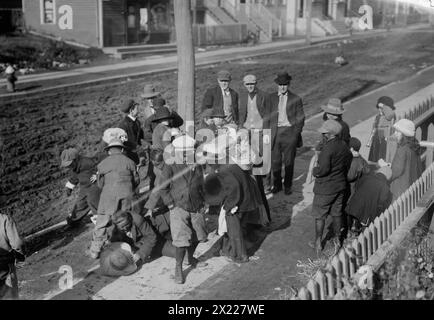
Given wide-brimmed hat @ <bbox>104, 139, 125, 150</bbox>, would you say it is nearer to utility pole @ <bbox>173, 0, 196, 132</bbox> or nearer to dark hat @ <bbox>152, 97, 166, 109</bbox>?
dark hat @ <bbox>152, 97, 166, 109</bbox>

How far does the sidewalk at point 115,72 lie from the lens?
68.4 ft

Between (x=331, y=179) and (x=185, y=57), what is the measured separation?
3313 mm

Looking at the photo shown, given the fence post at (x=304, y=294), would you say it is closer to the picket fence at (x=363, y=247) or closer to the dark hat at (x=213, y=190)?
the picket fence at (x=363, y=247)

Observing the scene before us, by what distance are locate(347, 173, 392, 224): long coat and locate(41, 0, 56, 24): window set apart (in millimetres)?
26114

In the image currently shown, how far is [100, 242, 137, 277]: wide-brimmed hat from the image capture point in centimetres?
681

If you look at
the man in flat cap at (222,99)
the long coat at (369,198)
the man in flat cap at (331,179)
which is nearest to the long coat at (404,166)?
the long coat at (369,198)

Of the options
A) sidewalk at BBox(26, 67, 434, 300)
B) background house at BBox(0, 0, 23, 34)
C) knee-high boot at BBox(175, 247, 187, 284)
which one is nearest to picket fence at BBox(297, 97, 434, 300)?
sidewalk at BBox(26, 67, 434, 300)

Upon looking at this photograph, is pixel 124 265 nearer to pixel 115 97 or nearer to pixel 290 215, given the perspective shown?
pixel 290 215

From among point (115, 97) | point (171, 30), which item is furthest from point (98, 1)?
point (115, 97)

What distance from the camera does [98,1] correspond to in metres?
30.9

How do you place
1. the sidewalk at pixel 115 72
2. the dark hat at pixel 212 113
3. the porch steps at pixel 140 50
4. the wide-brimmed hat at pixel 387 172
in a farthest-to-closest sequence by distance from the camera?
the porch steps at pixel 140 50 → the sidewalk at pixel 115 72 → the dark hat at pixel 212 113 → the wide-brimmed hat at pixel 387 172

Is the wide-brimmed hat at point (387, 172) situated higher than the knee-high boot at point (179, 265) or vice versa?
the wide-brimmed hat at point (387, 172)

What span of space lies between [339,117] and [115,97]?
1193 cm

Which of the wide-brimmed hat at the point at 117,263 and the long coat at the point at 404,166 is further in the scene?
the long coat at the point at 404,166
